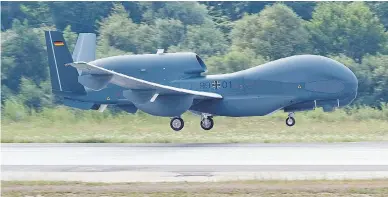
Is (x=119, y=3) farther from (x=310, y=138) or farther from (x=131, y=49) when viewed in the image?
(x=310, y=138)

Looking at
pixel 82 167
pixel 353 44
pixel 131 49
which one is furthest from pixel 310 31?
pixel 82 167

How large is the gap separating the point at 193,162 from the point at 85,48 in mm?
17350

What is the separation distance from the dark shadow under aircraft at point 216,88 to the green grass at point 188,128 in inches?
36.6

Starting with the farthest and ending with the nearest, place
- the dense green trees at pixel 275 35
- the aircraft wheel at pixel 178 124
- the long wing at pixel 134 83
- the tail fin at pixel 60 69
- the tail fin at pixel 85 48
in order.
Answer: the dense green trees at pixel 275 35
the tail fin at pixel 85 48
the tail fin at pixel 60 69
the aircraft wheel at pixel 178 124
the long wing at pixel 134 83

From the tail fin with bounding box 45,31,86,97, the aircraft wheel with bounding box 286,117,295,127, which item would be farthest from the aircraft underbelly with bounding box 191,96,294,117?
the tail fin with bounding box 45,31,86,97

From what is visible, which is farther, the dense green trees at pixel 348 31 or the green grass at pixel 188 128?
the dense green trees at pixel 348 31

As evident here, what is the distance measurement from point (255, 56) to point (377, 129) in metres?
16.4

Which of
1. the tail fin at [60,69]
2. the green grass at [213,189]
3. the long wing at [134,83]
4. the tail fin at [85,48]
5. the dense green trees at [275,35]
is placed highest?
the dense green trees at [275,35]

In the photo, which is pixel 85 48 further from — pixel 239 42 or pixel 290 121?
pixel 239 42

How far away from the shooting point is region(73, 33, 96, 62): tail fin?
135ft

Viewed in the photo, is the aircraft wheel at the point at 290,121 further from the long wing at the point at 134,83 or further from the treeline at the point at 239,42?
the treeline at the point at 239,42

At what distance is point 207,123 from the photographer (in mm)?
37719

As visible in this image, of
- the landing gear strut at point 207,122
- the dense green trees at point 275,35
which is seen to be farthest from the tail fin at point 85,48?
the dense green trees at point 275,35

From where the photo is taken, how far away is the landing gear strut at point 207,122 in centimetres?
3772
